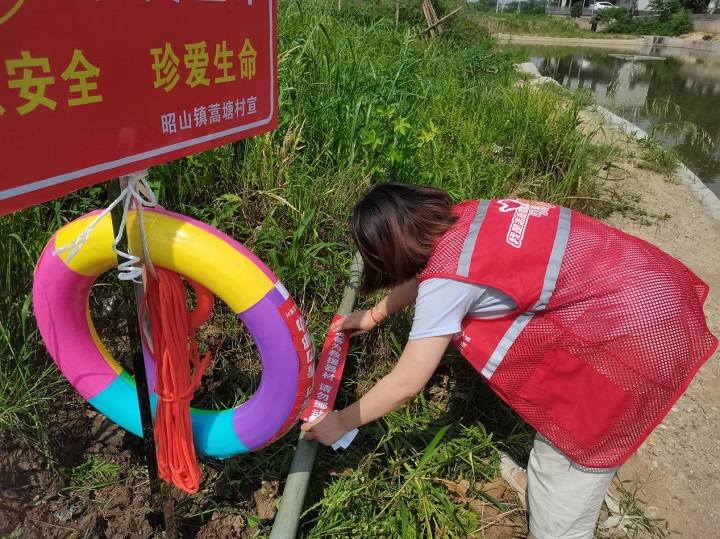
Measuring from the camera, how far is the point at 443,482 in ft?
6.48

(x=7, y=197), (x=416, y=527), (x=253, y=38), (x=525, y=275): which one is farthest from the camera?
(x=416, y=527)

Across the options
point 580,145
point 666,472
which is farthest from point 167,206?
point 580,145

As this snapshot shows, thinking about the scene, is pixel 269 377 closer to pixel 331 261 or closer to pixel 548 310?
pixel 548 310

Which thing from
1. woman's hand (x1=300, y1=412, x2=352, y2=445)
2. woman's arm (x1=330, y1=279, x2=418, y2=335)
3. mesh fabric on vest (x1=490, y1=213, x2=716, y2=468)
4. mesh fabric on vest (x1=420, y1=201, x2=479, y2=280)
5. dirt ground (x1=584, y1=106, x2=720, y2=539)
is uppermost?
mesh fabric on vest (x1=420, y1=201, x2=479, y2=280)

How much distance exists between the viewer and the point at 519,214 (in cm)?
157

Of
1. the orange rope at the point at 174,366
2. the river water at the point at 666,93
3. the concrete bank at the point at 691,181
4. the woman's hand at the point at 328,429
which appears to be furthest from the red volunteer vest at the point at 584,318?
the river water at the point at 666,93

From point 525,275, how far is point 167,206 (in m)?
1.73

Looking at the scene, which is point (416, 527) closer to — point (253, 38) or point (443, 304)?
point (443, 304)

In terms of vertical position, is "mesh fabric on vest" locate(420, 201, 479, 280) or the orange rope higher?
"mesh fabric on vest" locate(420, 201, 479, 280)

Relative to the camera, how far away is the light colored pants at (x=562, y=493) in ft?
5.57

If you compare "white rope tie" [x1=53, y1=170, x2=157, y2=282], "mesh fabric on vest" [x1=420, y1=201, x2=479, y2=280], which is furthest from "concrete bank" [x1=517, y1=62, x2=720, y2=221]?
"white rope tie" [x1=53, y1=170, x2=157, y2=282]

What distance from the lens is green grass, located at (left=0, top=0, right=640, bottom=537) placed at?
73.7 inches

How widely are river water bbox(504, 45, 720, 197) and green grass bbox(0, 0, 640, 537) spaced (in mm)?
4357

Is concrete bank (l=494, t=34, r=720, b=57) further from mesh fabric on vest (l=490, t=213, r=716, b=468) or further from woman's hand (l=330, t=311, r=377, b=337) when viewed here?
mesh fabric on vest (l=490, t=213, r=716, b=468)
